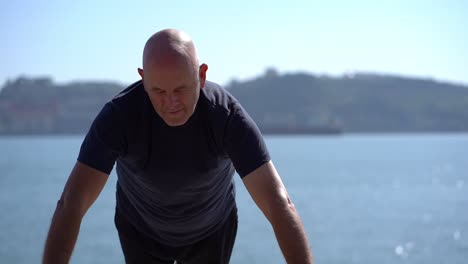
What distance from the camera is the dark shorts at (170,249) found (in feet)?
12.2

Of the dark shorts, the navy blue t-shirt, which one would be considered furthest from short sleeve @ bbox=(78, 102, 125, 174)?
the dark shorts

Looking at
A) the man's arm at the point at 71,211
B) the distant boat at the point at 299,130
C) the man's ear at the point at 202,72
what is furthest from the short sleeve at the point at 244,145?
the distant boat at the point at 299,130

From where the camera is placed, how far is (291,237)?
292cm

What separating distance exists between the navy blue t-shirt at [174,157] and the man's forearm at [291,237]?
22cm

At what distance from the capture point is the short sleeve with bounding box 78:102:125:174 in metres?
3.05

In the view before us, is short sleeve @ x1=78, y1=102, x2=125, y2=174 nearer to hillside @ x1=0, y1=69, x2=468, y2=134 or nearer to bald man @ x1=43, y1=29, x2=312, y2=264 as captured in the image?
bald man @ x1=43, y1=29, x2=312, y2=264

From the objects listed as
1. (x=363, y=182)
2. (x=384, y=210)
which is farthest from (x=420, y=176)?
(x=384, y=210)

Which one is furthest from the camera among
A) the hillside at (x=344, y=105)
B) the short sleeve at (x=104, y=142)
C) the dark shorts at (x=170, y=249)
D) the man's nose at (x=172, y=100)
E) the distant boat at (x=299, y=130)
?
the distant boat at (x=299, y=130)

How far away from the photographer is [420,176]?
74312mm

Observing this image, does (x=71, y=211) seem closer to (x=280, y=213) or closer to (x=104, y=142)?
(x=104, y=142)

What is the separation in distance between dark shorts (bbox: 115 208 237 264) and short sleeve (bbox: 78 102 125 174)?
0.64m

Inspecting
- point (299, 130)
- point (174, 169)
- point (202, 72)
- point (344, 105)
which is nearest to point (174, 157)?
point (174, 169)

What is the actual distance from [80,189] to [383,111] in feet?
453

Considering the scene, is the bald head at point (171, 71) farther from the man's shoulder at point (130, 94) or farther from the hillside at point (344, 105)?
the hillside at point (344, 105)
